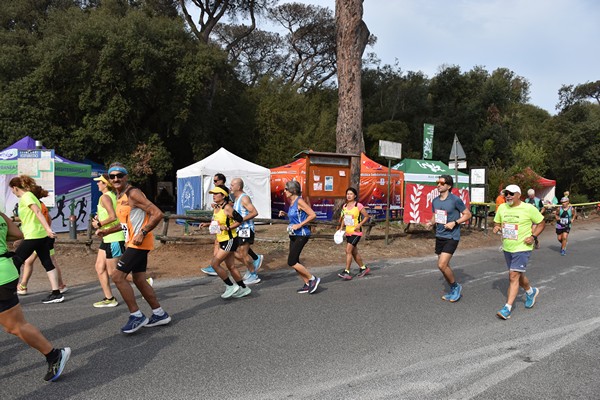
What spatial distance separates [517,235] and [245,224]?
4020mm

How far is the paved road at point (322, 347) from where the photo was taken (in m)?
3.55

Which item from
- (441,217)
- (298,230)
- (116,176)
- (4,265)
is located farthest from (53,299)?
(441,217)

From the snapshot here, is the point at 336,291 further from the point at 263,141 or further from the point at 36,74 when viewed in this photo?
the point at 263,141

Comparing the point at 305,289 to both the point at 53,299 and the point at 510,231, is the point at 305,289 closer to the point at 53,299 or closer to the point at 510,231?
the point at 510,231

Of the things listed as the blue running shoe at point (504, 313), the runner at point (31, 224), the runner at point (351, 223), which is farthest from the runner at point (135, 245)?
the blue running shoe at point (504, 313)

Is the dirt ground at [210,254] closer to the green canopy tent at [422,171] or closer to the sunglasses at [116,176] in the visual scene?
the sunglasses at [116,176]

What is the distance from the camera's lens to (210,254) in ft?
33.3

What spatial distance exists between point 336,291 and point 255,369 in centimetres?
328

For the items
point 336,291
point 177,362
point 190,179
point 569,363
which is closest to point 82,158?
point 190,179

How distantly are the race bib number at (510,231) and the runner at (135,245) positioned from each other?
4.39 metres

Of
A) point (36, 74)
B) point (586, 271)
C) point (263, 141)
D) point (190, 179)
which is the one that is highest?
point (36, 74)

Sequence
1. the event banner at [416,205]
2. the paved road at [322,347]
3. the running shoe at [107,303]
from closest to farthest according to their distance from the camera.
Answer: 1. the paved road at [322,347]
2. the running shoe at [107,303]
3. the event banner at [416,205]

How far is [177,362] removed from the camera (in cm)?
404

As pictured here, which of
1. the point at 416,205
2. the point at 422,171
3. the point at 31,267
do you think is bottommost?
the point at 31,267
